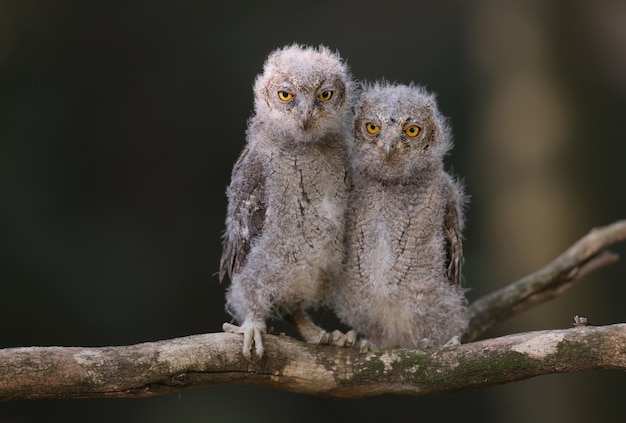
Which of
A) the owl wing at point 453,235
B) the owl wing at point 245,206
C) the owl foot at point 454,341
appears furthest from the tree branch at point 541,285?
the owl wing at point 245,206

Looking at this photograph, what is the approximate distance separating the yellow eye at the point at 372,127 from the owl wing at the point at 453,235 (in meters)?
0.42

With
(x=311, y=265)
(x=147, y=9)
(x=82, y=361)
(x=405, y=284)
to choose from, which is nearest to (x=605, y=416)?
(x=405, y=284)

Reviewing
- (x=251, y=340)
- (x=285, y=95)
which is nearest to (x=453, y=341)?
(x=251, y=340)

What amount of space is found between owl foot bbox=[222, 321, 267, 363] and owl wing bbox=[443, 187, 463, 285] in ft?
2.68

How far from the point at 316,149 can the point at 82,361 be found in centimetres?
111

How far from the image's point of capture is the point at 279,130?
2.85 m

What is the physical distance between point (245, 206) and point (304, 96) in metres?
0.47

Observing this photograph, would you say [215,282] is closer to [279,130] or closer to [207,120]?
[207,120]

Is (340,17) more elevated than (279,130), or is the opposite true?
(340,17)

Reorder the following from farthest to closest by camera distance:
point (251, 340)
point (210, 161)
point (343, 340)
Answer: point (210, 161) < point (343, 340) < point (251, 340)

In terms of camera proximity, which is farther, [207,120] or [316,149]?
[207,120]

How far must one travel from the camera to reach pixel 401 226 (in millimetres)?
2963

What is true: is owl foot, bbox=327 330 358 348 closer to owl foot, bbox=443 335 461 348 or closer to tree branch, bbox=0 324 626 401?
tree branch, bbox=0 324 626 401

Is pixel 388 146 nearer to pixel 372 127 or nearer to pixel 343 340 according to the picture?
pixel 372 127
